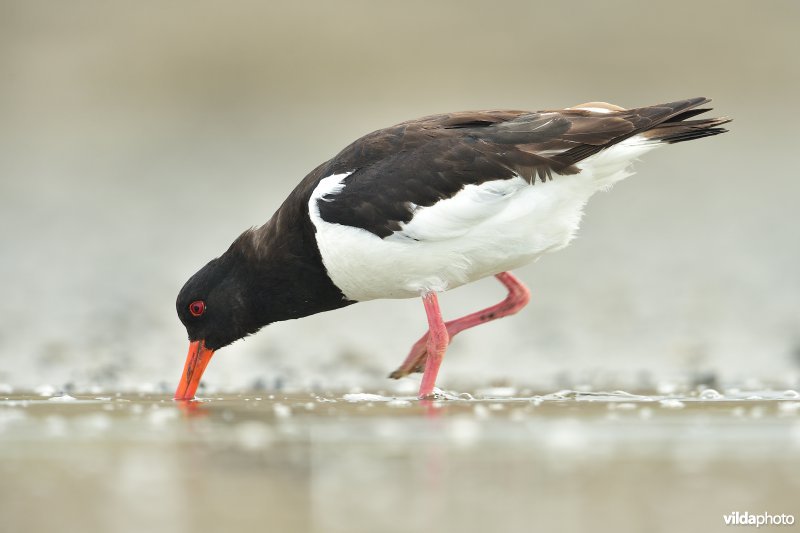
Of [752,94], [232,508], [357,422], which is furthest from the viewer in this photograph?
[752,94]

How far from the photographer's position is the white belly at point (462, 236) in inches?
275

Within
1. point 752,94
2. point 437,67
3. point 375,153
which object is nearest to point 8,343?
point 375,153

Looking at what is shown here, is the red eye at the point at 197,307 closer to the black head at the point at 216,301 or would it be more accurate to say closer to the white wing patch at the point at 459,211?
the black head at the point at 216,301

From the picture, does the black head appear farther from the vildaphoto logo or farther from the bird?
the vildaphoto logo

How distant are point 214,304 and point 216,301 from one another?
2 centimetres

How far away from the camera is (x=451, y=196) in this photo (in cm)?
701

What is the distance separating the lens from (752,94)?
15.2 meters

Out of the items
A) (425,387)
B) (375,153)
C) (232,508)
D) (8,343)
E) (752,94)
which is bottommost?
(232,508)

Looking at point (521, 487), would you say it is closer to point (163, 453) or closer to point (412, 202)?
point (163, 453)

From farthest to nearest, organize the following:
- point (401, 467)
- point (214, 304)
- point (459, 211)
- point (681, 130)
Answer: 1. point (214, 304)
2. point (681, 130)
3. point (459, 211)
4. point (401, 467)

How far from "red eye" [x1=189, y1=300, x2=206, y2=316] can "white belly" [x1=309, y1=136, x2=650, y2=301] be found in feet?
3.33

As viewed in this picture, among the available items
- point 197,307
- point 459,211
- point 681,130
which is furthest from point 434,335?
point 681,130

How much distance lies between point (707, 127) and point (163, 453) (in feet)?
13.6

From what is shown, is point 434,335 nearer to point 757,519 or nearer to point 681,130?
point 681,130
